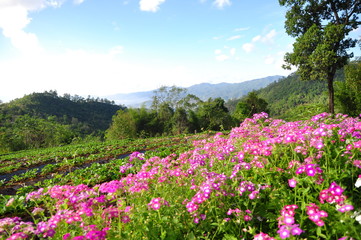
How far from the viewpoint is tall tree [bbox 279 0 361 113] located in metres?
16.0

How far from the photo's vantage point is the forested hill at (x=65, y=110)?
259 feet

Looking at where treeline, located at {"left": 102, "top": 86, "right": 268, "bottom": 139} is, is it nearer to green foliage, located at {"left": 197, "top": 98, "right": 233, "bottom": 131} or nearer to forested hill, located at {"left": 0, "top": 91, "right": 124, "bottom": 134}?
green foliage, located at {"left": 197, "top": 98, "right": 233, "bottom": 131}

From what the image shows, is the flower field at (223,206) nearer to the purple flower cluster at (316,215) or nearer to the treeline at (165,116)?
the purple flower cluster at (316,215)

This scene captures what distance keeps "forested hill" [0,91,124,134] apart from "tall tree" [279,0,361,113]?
74.2 m

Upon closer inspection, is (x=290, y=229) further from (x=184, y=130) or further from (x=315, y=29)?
(x=184, y=130)

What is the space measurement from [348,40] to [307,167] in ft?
63.8

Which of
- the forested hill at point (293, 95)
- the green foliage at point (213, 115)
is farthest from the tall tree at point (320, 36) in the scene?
the forested hill at point (293, 95)

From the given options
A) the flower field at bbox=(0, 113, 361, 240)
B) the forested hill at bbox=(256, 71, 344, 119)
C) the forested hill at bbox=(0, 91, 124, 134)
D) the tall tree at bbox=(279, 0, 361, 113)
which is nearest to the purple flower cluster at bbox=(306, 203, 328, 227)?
the flower field at bbox=(0, 113, 361, 240)

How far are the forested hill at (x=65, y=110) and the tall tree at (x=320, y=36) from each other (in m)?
74.2

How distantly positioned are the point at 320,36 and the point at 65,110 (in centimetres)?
10238

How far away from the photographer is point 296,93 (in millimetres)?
132875

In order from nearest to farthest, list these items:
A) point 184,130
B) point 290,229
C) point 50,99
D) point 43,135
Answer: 1. point 290,229
2. point 43,135
3. point 184,130
4. point 50,99

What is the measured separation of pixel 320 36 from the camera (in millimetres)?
16328

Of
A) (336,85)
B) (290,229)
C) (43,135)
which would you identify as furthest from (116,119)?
(290,229)
